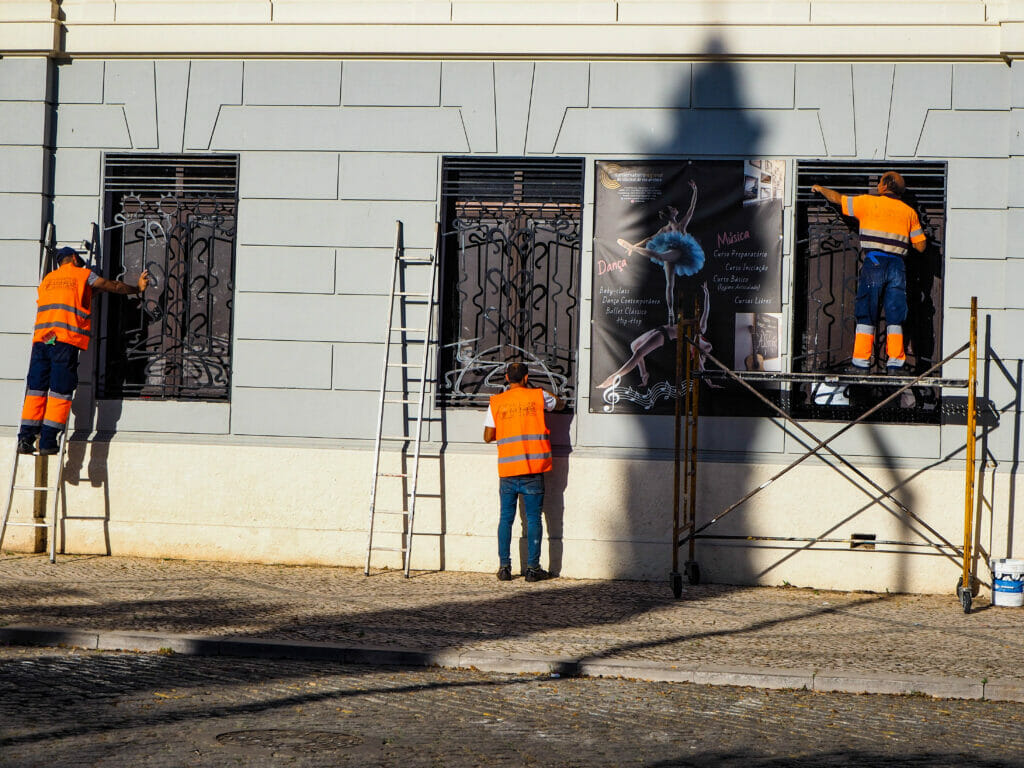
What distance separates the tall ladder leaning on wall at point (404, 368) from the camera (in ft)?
36.0

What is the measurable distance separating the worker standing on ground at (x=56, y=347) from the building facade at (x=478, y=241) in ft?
1.62

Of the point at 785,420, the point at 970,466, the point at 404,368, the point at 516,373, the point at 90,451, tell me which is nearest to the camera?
the point at 970,466

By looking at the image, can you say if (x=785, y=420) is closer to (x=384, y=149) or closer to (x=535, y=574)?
(x=535, y=574)

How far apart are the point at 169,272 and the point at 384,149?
2426 mm

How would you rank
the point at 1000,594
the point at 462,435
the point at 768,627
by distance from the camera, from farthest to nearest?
the point at 462,435
the point at 1000,594
the point at 768,627

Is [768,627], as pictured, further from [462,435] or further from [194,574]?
[194,574]

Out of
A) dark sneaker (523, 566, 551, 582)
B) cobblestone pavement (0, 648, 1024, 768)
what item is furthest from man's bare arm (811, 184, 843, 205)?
cobblestone pavement (0, 648, 1024, 768)

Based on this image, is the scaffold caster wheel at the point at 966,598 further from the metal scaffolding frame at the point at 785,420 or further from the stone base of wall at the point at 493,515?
the stone base of wall at the point at 493,515

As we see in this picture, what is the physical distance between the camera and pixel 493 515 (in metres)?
11.0

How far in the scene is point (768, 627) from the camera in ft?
28.3

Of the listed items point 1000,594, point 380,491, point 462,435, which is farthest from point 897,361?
point 380,491

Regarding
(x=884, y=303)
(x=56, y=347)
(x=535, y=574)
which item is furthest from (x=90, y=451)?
(x=884, y=303)

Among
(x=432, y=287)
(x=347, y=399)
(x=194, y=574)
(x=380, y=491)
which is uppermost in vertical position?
(x=432, y=287)

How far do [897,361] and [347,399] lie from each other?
4887mm
